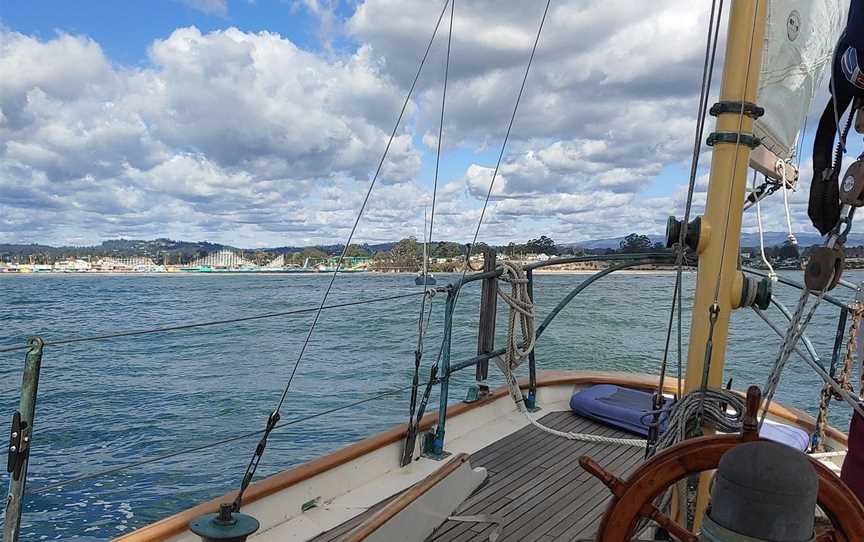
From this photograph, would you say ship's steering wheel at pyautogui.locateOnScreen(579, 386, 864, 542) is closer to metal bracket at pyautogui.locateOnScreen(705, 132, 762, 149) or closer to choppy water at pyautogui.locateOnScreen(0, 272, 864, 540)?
metal bracket at pyautogui.locateOnScreen(705, 132, 762, 149)

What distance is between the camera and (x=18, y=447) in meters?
1.36

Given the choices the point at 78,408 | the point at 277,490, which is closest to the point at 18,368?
the point at 78,408

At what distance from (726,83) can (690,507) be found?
1.24m

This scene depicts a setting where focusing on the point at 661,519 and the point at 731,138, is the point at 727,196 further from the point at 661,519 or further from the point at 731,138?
the point at 661,519

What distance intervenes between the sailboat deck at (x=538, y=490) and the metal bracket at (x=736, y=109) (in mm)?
1366

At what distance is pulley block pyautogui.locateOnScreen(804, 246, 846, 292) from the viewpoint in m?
1.47

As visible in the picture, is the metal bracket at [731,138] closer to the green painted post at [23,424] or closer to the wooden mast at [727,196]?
the wooden mast at [727,196]

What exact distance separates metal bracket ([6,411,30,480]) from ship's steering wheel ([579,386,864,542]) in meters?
1.21

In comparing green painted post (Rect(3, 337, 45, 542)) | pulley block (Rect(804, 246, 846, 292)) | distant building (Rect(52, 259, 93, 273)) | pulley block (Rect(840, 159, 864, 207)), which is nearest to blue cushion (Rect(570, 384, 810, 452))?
pulley block (Rect(804, 246, 846, 292))

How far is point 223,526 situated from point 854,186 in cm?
176

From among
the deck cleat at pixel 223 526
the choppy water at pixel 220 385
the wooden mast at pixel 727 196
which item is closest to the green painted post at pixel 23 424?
the deck cleat at pixel 223 526

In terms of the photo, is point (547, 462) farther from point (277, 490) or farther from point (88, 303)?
point (88, 303)

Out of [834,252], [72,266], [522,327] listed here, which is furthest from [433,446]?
[72,266]

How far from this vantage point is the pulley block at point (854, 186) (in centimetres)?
137
